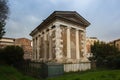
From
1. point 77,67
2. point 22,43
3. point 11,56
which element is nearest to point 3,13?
point 11,56

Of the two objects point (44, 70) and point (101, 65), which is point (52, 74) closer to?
point (44, 70)

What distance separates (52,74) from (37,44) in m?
15.2

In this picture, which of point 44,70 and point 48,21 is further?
point 48,21

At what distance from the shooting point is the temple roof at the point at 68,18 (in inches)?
1157

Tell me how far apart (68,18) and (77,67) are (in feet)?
24.7

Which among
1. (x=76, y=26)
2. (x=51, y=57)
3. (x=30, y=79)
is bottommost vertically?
(x=30, y=79)

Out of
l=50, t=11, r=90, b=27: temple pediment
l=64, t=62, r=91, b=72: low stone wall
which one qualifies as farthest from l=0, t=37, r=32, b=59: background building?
l=64, t=62, r=91, b=72: low stone wall

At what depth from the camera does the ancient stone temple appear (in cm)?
2910

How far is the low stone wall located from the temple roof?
22.0 feet

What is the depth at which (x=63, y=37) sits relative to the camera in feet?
98.1

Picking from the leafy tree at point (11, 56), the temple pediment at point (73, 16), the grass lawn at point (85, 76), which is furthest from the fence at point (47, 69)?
the temple pediment at point (73, 16)

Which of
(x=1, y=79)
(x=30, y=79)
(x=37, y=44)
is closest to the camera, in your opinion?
(x=1, y=79)

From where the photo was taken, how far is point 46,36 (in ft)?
109

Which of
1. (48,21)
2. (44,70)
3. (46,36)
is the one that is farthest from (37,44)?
(44,70)
